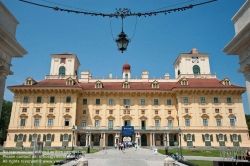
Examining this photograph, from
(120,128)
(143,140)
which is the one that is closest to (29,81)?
(120,128)

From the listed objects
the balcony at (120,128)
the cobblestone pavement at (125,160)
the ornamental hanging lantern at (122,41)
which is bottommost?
the cobblestone pavement at (125,160)

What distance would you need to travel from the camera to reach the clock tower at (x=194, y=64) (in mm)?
54875

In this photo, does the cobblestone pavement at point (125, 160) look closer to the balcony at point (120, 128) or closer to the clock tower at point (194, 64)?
the balcony at point (120, 128)

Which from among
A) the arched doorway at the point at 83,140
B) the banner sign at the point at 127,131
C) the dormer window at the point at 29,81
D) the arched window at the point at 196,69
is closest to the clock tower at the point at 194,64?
the arched window at the point at 196,69

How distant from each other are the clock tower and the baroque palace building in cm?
605

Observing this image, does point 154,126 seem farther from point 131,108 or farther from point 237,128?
point 237,128

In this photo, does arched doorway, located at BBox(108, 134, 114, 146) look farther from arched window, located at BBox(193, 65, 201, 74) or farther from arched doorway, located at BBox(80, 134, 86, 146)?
arched window, located at BBox(193, 65, 201, 74)

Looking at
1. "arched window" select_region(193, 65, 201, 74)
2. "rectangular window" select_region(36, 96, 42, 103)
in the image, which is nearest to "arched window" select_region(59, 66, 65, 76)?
"rectangular window" select_region(36, 96, 42, 103)

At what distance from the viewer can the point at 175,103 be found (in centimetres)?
4750

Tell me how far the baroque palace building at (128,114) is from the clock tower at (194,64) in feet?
19.9

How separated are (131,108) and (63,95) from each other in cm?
1480

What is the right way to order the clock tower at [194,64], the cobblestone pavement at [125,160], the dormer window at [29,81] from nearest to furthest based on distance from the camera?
the cobblestone pavement at [125,160], the dormer window at [29,81], the clock tower at [194,64]

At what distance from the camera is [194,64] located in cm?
5553

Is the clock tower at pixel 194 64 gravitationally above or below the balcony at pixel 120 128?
above
